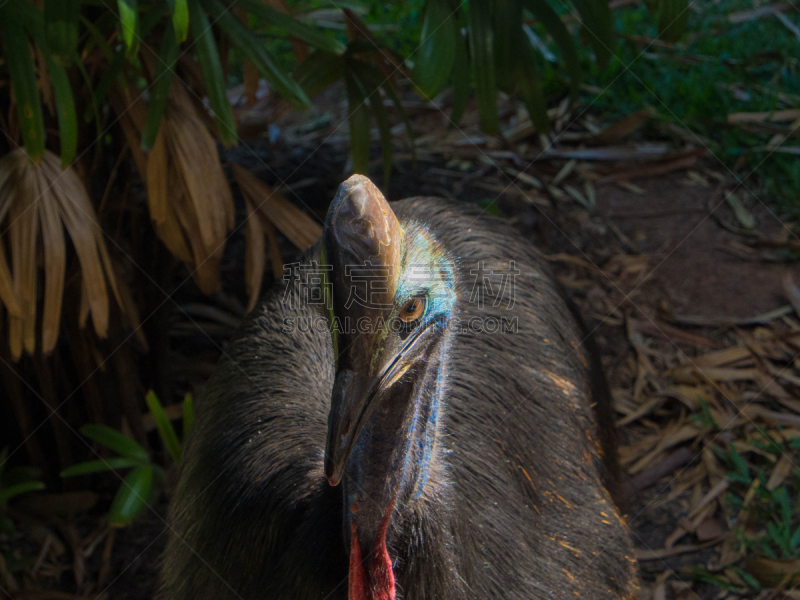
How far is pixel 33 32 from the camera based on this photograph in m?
1.85

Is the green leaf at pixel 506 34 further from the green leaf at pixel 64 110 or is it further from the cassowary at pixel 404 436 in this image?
the green leaf at pixel 64 110

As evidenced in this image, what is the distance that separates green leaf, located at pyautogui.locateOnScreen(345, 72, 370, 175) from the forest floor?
0.67 m

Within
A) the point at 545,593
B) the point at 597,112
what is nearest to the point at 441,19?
the point at 545,593

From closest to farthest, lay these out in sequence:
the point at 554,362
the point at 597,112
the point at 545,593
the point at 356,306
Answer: the point at 356,306 → the point at 545,593 → the point at 554,362 → the point at 597,112

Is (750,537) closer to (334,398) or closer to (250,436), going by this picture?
(250,436)

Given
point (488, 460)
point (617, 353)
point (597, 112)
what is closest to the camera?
point (488, 460)

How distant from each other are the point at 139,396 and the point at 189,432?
2.15ft

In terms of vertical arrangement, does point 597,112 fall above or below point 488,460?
above

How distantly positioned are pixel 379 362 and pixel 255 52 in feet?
3.84

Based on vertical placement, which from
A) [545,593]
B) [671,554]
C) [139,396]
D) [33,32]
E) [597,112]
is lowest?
[545,593]

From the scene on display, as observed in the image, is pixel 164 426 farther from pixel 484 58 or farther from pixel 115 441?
pixel 484 58

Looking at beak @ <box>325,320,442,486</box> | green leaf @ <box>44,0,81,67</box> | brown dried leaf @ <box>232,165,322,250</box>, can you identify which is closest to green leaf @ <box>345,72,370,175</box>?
brown dried leaf @ <box>232,165,322,250</box>

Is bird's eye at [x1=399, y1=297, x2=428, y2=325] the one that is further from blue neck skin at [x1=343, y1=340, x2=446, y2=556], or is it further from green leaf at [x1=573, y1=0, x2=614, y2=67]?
green leaf at [x1=573, y1=0, x2=614, y2=67]

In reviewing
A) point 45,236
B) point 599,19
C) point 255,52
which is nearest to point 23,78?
point 45,236
